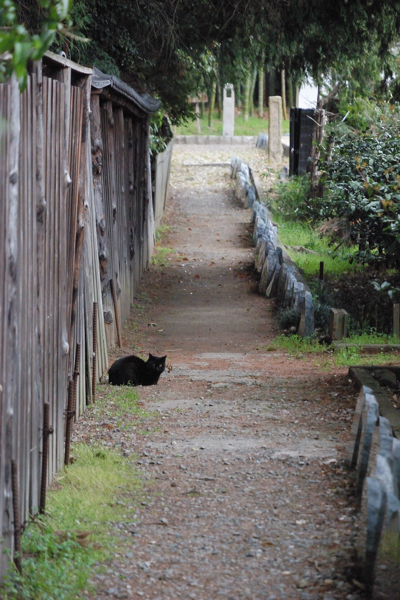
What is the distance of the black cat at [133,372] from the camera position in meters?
7.86

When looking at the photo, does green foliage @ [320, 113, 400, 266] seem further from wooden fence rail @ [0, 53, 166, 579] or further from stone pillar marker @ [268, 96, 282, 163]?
stone pillar marker @ [268, 96, 282, 163]

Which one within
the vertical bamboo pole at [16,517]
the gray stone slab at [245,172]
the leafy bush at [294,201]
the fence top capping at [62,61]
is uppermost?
the fence top capping at [62,61]

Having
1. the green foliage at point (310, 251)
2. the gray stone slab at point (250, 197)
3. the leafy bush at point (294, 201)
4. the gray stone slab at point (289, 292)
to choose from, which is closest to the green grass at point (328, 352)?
the gray stone slab at point (289, 292)

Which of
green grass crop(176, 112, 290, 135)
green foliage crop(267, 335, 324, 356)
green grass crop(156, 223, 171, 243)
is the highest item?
green grass crop(176, 112, 290, 135)

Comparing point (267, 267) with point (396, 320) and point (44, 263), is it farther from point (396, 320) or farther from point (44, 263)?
point (44, 263)

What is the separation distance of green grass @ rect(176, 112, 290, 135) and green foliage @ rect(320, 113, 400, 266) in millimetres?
32011

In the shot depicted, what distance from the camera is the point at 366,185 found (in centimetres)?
741

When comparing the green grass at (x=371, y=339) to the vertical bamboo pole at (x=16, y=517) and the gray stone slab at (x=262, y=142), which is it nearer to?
the vertical bamboo pole at (x=16, y=517)

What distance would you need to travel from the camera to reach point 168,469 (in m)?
5.39

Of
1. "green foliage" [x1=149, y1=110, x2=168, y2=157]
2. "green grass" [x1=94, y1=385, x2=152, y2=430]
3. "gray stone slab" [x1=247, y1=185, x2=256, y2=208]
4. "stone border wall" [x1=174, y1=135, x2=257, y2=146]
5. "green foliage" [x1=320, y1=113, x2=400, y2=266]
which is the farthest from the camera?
"stone border wall" [x1=174, y1=135, x2=257, y2=146]

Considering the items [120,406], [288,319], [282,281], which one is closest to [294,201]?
[282,281]

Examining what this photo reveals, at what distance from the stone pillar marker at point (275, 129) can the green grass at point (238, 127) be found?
11.6m

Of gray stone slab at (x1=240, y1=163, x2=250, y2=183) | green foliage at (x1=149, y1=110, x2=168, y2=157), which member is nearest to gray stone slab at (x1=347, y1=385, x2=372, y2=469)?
green foliage at (x1=149, y1=110, x2=168, y2=157)

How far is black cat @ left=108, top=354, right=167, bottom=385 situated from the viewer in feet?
25.8
